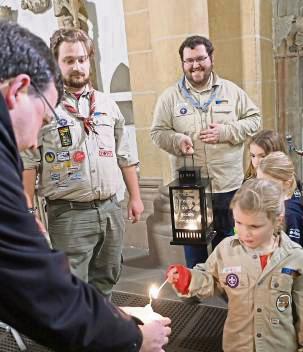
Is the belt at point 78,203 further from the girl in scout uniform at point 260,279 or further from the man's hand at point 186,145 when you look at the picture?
the girl in scout uniform at point 260,279

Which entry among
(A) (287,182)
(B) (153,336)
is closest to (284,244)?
(A) (287,182)

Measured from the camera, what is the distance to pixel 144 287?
3285 mm

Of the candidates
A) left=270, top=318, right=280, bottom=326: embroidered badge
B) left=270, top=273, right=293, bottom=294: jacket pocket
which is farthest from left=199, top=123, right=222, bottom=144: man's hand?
left=270, top=318, right=280, bottom=326: embroidered badge

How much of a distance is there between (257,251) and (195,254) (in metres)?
0.97

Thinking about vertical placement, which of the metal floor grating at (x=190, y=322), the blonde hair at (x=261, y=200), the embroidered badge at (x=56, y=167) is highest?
the embroidered badge at (x=56, y=167)

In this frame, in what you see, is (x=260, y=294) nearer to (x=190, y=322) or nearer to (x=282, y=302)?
(x=282, y=302)

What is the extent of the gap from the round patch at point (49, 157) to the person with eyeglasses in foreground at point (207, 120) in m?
0.74

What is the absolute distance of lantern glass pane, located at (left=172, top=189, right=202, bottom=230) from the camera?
84.7 inches

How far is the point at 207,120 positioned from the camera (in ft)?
8.52

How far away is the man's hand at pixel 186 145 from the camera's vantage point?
235 centimetres

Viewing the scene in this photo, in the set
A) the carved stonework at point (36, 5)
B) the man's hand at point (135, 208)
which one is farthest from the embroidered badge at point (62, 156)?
the carved stonework at point (36, 5)

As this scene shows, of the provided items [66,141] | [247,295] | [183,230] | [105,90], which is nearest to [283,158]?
[183,230]

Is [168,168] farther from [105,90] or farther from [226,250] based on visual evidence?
[226,250]

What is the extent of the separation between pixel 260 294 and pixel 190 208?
2.03 feet
